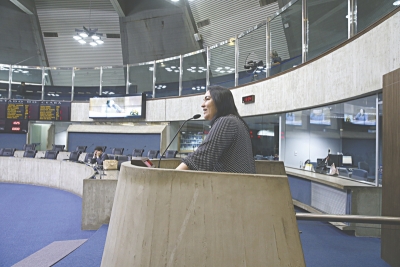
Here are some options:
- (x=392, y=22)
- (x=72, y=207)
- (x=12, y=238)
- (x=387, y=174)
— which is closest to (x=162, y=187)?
(x=387, y=174)

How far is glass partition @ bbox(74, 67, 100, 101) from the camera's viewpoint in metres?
11.5

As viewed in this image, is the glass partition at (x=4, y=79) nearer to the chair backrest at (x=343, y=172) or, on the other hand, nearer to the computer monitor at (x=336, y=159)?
the computer monitor at (x=336, y=159)

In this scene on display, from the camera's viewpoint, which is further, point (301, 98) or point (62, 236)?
point (301, 98)

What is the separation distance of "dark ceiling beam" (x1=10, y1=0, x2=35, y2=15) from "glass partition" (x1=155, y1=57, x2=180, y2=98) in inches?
295

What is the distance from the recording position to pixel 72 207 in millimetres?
5211

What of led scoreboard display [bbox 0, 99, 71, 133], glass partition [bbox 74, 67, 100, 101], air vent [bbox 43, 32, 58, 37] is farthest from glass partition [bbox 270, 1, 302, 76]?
air vent [bbox 43, 32, 58, 37]

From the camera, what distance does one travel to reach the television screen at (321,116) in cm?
470

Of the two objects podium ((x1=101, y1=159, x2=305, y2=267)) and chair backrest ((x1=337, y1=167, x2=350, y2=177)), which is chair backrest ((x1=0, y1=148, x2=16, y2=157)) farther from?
podium ((x1=101, y1=159, x2=305, y2=267))

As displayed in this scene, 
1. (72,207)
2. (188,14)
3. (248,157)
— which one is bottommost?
(72,207)

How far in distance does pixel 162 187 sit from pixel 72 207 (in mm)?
4894

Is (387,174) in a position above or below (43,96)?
below

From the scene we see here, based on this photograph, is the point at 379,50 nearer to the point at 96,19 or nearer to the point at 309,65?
the point at 309,65

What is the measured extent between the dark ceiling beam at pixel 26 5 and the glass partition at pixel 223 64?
9801 millimetres

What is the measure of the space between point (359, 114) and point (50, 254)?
4230 millimetres
